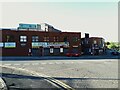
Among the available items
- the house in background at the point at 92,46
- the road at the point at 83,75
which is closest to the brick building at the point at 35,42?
the house in background at the point at 92,46

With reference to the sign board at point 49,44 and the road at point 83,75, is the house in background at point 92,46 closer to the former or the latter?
the sign board at point 49,44

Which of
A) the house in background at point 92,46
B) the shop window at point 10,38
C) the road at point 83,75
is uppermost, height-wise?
the shop window at point 10,38

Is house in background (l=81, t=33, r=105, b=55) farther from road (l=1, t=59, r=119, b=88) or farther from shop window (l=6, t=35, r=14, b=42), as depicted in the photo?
road (l=1, t=59, r=119, b=88)

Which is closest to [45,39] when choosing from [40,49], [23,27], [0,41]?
[40,49]

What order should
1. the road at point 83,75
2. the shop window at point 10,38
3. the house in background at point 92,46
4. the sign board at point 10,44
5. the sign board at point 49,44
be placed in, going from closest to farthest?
the road at point 83,75 < the sign board at point 10,44 < the shop window at point 10,38 < the sign board at point 49,44 < the house in background at point 92,46

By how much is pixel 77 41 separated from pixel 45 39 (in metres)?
9.41

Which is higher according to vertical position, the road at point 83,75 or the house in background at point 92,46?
the house in background at point 92,46

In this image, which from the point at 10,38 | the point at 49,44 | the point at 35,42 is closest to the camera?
the point at 10,38

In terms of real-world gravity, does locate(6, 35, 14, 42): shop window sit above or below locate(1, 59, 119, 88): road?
above

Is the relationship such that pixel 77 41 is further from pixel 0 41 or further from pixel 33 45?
pixel 0 41

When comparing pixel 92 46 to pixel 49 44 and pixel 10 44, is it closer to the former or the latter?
pixel 49 44

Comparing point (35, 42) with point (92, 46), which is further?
point (92, 46)

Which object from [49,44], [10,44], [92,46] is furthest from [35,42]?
[92,46]

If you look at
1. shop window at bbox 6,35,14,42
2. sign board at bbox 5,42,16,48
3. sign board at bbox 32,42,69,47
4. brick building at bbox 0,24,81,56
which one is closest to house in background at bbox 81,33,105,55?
brick building at bbox 0,24,81,56
